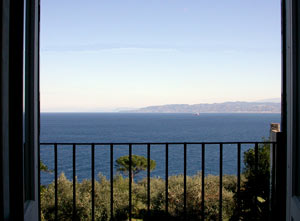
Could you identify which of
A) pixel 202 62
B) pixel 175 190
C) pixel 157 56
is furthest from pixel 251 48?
pixel 175 190

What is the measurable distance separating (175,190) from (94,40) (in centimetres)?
3774

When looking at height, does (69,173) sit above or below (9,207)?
below

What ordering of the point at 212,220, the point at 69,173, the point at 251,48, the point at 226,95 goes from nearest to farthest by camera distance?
1. the point at 212,220
2. the point at 69,173
3. the point at 251,48
4. the point at 226,95

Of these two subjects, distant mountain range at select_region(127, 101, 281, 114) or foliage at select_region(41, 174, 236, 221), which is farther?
distant mountain range at select_region(127, 101, 281, 114)

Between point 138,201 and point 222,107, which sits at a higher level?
point 222,107

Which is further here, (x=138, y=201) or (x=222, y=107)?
(x=222, y=107)

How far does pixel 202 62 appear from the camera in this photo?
45438 millimetres

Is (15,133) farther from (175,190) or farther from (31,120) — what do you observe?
(175,190)

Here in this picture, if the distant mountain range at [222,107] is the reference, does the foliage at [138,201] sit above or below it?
below

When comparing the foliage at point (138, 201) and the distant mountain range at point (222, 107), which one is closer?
the foliage at point (138, 201)

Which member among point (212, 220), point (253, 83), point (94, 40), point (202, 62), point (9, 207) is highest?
point (94, 40)

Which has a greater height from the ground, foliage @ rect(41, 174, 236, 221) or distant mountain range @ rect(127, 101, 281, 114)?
distant mountain range @ rect(127, 101, 281, 114)

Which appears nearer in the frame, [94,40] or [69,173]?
[69,173]

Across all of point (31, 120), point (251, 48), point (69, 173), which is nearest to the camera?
point (31, 120)
